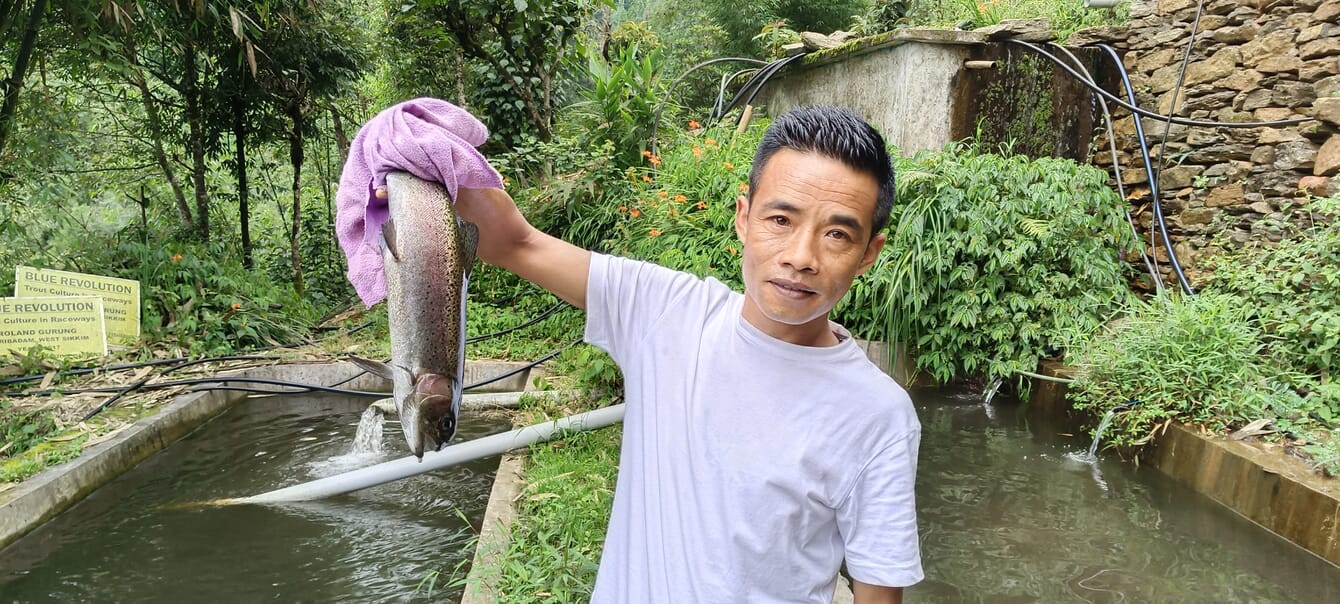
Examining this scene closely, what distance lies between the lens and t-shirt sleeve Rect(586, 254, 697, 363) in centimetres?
140

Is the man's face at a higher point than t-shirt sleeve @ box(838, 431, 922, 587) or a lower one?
higher

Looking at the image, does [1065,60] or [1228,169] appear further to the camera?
[1065,60]

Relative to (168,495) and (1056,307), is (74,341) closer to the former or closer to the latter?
(168,495)

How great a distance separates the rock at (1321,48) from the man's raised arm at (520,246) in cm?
604

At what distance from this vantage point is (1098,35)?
6703 mm

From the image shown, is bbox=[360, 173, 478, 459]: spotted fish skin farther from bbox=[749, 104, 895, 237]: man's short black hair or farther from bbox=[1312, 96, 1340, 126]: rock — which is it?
bbox=[1312, 96, 1340, 126]: rock

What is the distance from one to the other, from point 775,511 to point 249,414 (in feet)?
19.8

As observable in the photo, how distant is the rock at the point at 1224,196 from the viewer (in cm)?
554

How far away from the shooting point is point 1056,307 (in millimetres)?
5352

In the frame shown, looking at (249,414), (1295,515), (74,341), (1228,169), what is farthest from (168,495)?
(1228,169)

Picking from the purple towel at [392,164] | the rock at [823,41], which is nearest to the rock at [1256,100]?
the rock at [823,41]

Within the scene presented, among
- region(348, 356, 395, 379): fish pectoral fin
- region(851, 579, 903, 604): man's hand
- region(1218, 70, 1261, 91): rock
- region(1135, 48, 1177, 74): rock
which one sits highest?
region(1135, 48, 1177, 74): rock

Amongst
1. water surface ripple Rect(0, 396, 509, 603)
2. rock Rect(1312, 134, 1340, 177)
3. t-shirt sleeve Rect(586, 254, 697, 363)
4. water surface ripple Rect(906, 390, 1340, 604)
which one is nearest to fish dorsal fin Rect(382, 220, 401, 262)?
t-shirt sleeve Rect(586, 254, 697, 363)

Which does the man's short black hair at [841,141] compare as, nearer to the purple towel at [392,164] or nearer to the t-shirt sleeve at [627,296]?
the t-shirt sleeve at [627,296]
